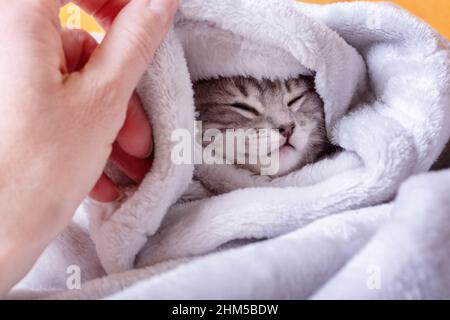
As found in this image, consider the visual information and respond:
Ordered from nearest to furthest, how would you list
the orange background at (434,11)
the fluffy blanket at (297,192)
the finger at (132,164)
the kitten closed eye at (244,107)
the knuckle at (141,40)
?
the fluffy blanket at (297,192) → the knuckle at (141,40) → the finger at (132,164) → the kitten closed eye at (244,107) → the orange background at (434,11)

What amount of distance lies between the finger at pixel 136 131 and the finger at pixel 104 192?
5 centimetres

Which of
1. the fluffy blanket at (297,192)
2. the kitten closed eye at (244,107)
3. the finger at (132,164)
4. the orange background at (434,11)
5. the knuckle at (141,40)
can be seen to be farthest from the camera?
the orange background at (434,11)

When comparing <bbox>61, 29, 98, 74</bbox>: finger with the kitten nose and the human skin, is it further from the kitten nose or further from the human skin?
the kitten nose

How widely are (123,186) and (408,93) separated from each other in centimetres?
38

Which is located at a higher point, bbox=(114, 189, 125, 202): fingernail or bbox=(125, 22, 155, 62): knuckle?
bbox=(125, 22, 155, 62): knuckle

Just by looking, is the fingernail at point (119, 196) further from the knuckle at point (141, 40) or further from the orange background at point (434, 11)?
the orange background at point (434, 11)

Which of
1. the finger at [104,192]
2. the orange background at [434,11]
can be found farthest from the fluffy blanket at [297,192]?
the orange background at [434,11]

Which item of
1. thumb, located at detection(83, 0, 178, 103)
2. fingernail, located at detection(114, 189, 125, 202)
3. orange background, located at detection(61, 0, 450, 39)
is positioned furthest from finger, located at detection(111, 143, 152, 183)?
orange background, located at detection(61, 0, 450, 39)

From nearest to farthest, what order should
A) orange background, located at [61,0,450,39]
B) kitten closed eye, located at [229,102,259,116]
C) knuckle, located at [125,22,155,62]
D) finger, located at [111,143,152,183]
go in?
1. knuckle, located at [125,22,155,62]
2. finger, located at [111,143,152,183]
3. kitten closed eye, located at [229,102,259,116]
4. orange background, located at [61,0,450,39]

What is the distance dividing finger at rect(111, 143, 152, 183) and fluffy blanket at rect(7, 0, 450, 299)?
2.2 inches

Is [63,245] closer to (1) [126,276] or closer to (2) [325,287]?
(1) [126,276]

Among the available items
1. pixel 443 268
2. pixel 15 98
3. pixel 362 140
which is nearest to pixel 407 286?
pixel 443 268

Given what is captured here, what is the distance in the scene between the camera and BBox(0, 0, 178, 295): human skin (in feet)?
1.68

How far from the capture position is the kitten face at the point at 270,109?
2.55ft
